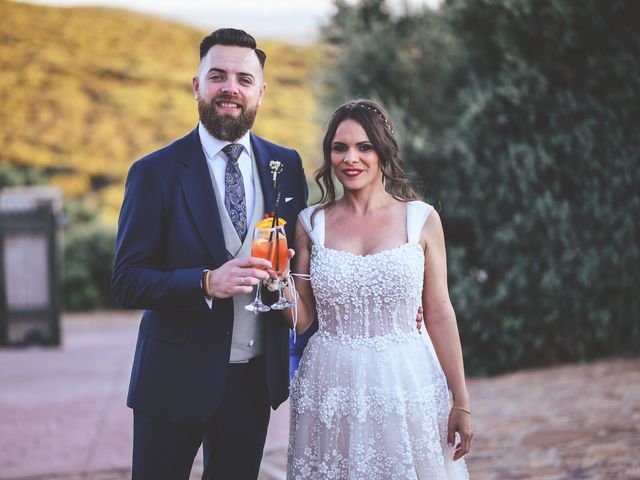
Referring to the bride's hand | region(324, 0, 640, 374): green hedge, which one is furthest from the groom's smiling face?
region(324, 0, 640, 374): green hedge

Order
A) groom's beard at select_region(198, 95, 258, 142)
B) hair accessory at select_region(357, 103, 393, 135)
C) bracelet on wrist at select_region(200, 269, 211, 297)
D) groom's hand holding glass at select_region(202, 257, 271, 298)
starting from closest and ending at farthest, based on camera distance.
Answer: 1. groom's hand holding glass at select_region(202, 257, 271, 298)
2. bracelet on wrist at select_region(200, 269, 211, 297)
3. groom's beard at select_region(198, 95, 258, 142)
4. hair accessory at select_region(357, 103, 393, 135)

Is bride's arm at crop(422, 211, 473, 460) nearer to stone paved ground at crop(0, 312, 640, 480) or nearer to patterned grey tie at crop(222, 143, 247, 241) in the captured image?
patterned grey tie at crop(222, 143, 247, 241)

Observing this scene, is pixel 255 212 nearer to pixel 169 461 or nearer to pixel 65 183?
pixel 169 461

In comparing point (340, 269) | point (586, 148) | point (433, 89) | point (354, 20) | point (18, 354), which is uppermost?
point (354, 20)

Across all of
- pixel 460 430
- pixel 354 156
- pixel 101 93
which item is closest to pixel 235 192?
pixel 354 156

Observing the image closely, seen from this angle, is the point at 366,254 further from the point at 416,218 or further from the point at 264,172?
the point at 264,172

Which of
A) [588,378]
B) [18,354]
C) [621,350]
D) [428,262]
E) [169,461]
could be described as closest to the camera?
[169,461]

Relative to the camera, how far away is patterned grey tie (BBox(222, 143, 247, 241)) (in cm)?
295

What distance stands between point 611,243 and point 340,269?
207 inches

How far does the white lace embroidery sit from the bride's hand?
4 centimetres

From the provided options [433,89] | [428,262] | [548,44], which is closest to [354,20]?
[433,89]

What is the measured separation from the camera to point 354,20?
31.5 ft

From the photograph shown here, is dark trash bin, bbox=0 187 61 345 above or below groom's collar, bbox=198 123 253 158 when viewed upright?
below

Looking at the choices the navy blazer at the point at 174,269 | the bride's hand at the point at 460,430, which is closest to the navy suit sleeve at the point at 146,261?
the navy blazer at the point at 174,269
